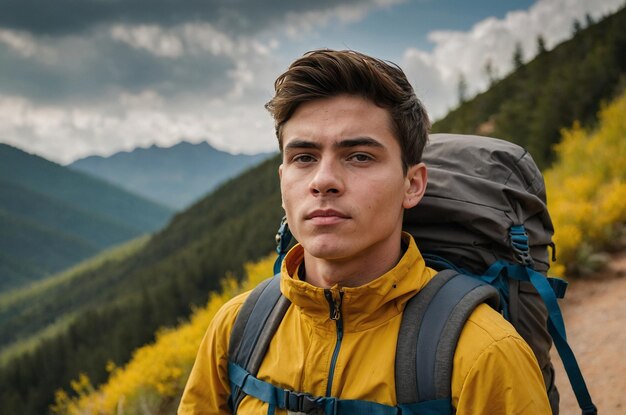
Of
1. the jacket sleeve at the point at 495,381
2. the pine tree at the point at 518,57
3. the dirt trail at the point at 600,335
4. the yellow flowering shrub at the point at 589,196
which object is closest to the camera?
the jacket sleeve at the point at 495,381

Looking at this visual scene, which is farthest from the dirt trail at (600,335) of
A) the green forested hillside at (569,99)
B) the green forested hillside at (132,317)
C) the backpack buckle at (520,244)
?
the green forested hillside at (132,317)

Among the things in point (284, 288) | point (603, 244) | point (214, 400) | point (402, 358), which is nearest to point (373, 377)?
point (402, 358)

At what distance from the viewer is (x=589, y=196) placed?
5.85 m

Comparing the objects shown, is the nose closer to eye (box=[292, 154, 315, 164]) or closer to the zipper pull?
eye (box=[292, 154, 315, 164])

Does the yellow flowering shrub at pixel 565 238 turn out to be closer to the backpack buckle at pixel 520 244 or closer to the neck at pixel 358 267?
the backpack buckle at pixel 520 244

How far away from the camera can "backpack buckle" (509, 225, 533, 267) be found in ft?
5.52

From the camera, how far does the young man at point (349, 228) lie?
4.97 feet

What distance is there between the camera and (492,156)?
196 cm

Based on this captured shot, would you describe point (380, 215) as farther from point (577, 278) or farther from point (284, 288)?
point (577, 278)

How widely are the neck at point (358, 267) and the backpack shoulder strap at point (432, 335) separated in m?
0.17

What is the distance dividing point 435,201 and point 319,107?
54 cm

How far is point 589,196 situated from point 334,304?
529 cm

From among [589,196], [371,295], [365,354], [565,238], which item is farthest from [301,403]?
[589,196]

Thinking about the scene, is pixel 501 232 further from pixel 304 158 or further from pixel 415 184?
pixel 304 158
